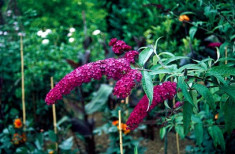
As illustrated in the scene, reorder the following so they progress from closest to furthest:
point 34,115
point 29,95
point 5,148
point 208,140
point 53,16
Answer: point 208,140 < point 5,148 < point 34,115 < point 29,95 < point 53,16

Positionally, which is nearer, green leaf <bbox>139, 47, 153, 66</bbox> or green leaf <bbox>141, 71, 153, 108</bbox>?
green leaf <bbox>141, 71, 153, 108</bbox>

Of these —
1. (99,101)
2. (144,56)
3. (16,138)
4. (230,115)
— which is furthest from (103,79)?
(230,115)

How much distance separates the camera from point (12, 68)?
3602 millimetres

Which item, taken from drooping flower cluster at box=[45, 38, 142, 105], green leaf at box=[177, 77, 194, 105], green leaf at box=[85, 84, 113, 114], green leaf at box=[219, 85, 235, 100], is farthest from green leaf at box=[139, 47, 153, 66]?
green leaf at box=[85, 84, 113, 114]

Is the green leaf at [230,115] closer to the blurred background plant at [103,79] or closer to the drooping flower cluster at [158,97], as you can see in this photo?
the blurred background plant at [103,79]

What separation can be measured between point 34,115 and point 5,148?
96 cm

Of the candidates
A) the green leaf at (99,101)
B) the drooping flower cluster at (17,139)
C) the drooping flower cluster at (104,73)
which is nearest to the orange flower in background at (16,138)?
the drooping flower cluster at (17,139)

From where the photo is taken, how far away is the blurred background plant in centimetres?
166

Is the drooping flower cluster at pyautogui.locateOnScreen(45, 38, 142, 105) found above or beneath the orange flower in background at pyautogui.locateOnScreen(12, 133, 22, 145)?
above

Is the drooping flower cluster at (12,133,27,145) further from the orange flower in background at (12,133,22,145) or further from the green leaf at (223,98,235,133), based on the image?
the green leaf at (223,98,235,133)

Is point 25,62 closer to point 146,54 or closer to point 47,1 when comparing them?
point 146,54

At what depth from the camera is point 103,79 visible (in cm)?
403

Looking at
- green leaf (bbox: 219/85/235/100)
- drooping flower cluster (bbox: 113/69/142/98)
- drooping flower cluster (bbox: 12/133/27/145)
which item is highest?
drooping flower cluster (bbox: 113/69/142/98)

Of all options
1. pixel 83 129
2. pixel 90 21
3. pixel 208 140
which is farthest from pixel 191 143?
pixel 90 21
